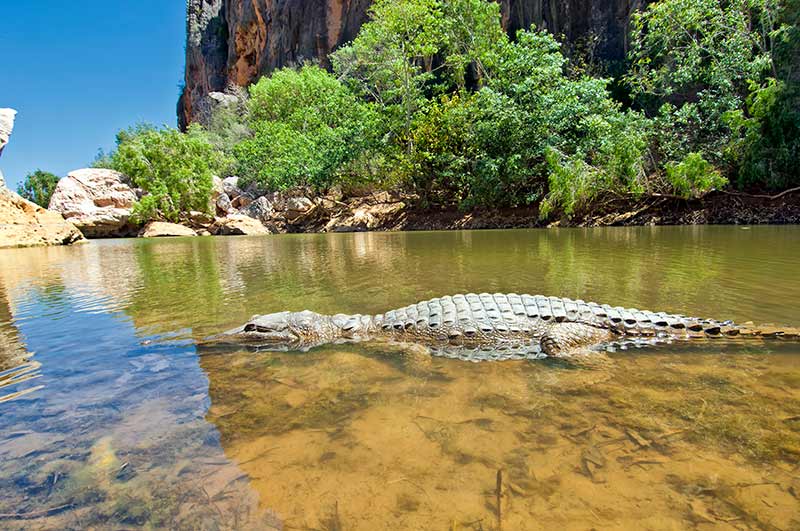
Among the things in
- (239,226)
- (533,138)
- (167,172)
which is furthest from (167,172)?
(533,138)

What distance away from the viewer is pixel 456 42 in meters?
25.0

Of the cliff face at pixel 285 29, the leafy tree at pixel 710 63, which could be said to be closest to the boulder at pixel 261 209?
the cliff face at pixel 285 29

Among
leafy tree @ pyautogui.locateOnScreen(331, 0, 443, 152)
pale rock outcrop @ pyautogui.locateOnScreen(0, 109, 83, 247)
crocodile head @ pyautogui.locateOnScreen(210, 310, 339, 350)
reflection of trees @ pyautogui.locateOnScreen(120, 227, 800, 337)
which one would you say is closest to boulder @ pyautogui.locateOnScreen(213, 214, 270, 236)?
pale rock outcrop @ pyautogui.locateOnScreen(0, 109, 83, 247)

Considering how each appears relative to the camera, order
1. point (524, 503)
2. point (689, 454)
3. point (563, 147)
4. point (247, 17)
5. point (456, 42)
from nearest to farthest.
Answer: point (524, 503)
point (689, 454)
point (563, 147)
point (456, 42)
point (247, 17)

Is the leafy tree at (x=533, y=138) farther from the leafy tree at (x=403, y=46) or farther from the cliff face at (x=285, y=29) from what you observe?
the cliff face at (x=285, y=29)

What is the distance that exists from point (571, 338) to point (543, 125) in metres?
17.9

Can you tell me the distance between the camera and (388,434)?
2.32 metres

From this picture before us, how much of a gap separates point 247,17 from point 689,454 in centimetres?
5963

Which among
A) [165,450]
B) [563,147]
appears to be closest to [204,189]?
[563,147]

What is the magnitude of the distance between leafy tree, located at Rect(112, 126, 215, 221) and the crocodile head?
2817 cm

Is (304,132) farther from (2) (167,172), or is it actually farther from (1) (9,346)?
(1) (9,346)

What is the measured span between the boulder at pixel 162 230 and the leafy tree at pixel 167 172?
2.83 feet

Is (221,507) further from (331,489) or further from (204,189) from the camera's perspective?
(204,189)

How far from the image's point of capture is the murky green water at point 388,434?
5.65 feet
